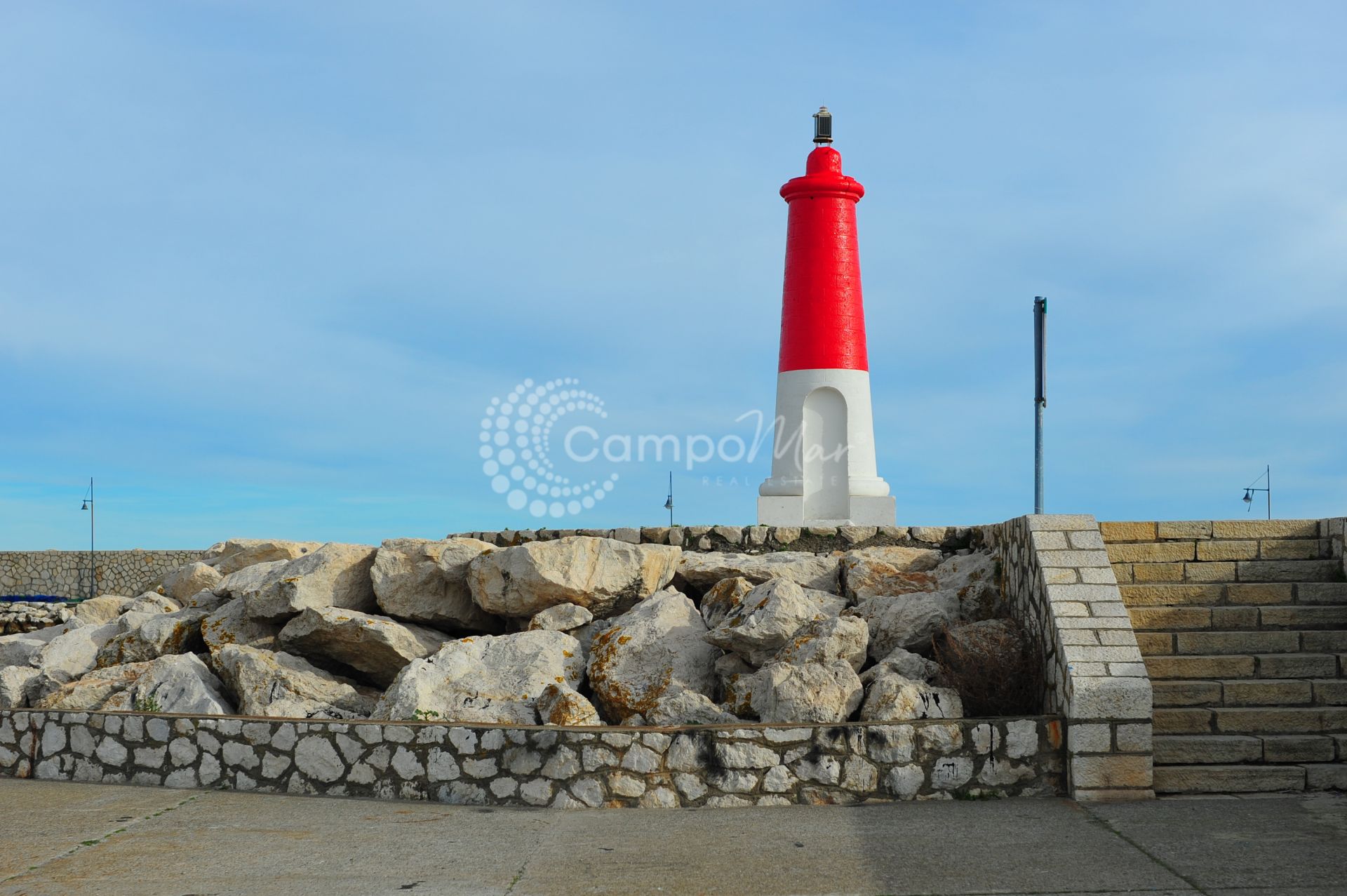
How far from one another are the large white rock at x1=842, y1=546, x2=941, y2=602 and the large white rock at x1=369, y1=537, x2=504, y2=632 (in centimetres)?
318

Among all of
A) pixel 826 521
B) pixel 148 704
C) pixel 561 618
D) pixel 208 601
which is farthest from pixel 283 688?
pixel 826 521

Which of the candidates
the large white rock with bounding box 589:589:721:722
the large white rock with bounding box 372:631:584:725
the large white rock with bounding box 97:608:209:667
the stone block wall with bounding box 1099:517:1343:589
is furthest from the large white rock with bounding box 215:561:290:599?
the stone block wall with bounding box 1099:517:1343:589

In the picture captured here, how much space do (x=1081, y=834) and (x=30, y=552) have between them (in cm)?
3336

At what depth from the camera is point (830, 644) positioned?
8039 millimetres

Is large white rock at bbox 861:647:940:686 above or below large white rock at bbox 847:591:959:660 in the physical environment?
below

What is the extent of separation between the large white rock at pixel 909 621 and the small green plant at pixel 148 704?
5.38 metres

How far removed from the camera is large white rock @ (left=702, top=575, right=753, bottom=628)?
933cm

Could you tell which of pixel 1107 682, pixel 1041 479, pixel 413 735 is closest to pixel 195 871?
pixel 413 735

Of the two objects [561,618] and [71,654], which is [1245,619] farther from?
[71,654]

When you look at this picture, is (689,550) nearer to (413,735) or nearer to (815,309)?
(413,735)

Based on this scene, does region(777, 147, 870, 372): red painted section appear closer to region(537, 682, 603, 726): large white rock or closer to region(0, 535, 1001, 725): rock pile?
region(0, 535, 1001, 725): rock pile

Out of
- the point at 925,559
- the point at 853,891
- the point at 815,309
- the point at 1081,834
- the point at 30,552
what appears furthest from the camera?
the point at 30,552

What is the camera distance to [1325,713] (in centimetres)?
774

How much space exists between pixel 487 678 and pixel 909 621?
3.21 metres
